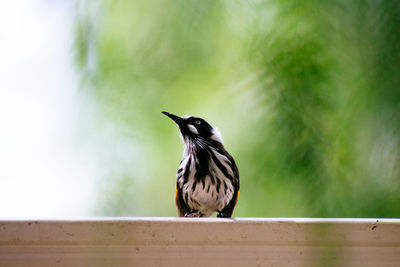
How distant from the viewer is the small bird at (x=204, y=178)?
2443 mm

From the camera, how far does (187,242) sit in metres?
1.21

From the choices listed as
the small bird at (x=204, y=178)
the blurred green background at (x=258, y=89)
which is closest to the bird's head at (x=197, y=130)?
the small bird at (x=204, y=178)

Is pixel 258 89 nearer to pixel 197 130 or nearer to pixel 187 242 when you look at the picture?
pixel 187 242

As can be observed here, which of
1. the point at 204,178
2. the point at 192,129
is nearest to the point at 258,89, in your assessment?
the point at 204,178

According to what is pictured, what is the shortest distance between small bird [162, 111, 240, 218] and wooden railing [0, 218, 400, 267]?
3.83 ft

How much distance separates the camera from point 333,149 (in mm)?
532

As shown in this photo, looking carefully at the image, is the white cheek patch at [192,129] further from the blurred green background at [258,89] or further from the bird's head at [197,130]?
the blurred green background at [258,89]

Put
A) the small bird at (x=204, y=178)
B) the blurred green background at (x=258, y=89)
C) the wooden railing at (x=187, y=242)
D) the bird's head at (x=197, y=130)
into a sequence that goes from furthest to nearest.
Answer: the bird's head at (x=197, y=130) → the small bird at (x=204, y=178) → the wooden railing at (x=187, y=242) → the blurred green background at (x=258, y=89)

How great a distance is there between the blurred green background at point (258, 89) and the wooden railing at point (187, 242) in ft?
1.86

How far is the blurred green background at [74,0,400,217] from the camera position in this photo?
514mm

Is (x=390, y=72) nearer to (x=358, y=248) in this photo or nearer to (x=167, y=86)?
(x=167, y=86)

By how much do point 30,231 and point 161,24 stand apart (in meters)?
0.85

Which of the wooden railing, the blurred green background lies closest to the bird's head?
the wooden railing

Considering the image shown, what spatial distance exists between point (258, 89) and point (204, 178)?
75.8 inches
